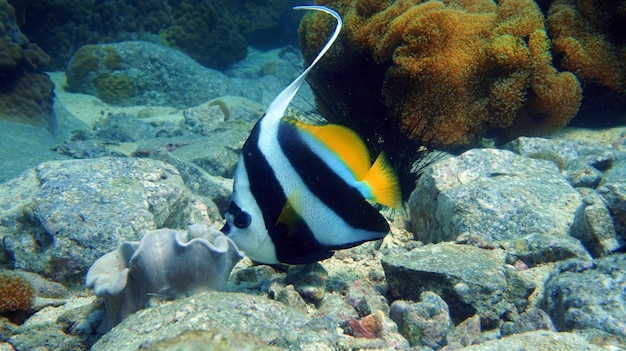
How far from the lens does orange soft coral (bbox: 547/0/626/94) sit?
499 cm

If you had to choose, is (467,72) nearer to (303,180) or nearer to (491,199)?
(491,199)

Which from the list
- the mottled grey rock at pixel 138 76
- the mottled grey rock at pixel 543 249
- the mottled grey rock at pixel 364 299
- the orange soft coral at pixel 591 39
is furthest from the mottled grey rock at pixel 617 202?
the mottled grey rock at pixel 138 76

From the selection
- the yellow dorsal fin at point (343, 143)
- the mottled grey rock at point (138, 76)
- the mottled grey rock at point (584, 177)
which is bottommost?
the mottled grey rock at point (138, 76)

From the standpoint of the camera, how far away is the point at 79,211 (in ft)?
9.33

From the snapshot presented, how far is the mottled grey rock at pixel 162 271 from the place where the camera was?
209cm

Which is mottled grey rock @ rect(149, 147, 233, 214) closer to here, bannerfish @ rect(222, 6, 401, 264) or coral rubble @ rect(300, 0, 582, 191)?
coral rubble @ rect(300, 0, 582, 191)

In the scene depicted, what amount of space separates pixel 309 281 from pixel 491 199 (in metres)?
1.65

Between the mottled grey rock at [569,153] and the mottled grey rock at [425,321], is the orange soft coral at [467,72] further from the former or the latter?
the mottled grey rock at [425,321]

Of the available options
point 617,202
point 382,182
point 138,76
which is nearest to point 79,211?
point 382,182

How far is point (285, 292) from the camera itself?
2246mm

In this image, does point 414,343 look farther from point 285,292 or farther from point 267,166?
point 267,166

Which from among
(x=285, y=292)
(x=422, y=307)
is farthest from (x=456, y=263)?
(x=285, y=292)

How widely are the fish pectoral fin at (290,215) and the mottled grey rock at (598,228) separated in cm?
220

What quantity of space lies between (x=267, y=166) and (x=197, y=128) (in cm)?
670
